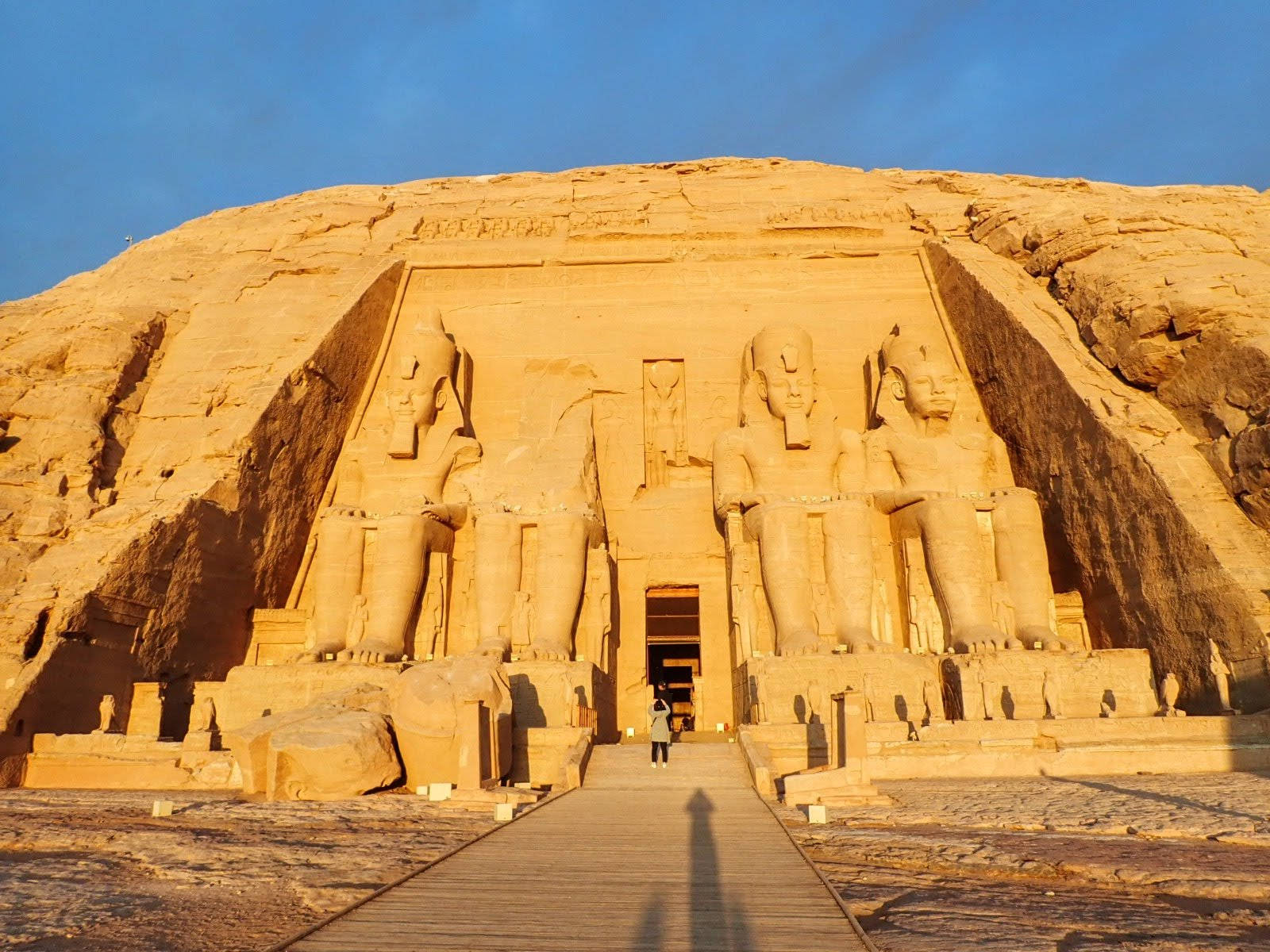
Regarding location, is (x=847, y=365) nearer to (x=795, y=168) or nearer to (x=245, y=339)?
(x=795, y=168)

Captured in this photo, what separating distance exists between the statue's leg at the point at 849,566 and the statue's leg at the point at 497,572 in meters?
2.89

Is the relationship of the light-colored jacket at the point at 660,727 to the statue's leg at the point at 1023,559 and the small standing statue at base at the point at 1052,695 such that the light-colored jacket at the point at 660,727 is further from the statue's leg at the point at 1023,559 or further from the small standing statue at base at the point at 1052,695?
the statue's leg at the point at 1023,559

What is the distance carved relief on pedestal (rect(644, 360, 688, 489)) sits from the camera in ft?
36.1

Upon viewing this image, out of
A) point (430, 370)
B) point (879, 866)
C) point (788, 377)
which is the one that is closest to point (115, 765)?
point (430, 370)

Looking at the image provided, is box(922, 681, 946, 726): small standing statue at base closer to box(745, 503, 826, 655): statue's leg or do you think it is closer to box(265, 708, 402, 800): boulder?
box(745, 503, 826, 655): statue's leg

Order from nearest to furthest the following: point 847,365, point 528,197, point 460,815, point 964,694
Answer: point 460,815 → point 964,694 → point 847,365 → point 528,197

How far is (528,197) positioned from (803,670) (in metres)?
7.77

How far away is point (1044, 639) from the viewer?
828 cm

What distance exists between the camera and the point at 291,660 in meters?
8.41

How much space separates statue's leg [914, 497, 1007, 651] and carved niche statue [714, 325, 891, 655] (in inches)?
22.7

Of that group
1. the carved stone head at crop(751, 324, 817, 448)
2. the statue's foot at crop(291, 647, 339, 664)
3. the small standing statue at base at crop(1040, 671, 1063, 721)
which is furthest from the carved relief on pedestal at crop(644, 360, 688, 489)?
the small standing statue at base at crop(1040, 671, 1063, 721)

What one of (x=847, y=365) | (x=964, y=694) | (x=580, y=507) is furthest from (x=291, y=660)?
(x=847, y=365)

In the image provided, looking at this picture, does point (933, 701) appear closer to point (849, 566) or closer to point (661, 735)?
point (849, 566)

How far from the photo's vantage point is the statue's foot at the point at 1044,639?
813 centimetres
